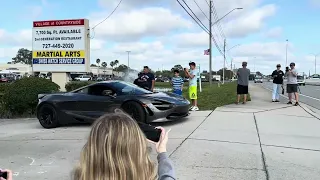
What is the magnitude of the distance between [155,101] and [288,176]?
4.69m

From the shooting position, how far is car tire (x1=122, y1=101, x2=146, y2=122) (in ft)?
30.2

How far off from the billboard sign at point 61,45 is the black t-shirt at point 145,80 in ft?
17.2

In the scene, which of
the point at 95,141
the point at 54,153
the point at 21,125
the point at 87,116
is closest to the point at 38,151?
the point at 54,153

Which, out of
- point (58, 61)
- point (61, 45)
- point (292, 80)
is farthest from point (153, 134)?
point (58, 61)

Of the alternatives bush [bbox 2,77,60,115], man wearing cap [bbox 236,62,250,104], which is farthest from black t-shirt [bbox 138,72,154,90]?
man wearing cap [bbox 236,62,250,104]

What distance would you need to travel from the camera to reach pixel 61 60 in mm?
17641

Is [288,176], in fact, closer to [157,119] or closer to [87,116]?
[157,119]

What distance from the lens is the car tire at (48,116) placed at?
10.1 metres

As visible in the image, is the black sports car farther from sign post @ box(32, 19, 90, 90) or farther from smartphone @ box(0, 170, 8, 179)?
smartphone @ box(0, 170, 8, 179)

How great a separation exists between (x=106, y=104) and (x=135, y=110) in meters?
0.91

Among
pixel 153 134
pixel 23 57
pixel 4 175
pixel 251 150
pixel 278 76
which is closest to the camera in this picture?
pixel 4 175

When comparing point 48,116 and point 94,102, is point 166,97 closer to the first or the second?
point 94,102

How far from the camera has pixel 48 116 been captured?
33.4ft

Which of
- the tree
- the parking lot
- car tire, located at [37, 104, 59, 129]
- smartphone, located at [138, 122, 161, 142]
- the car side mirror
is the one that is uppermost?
the tree
